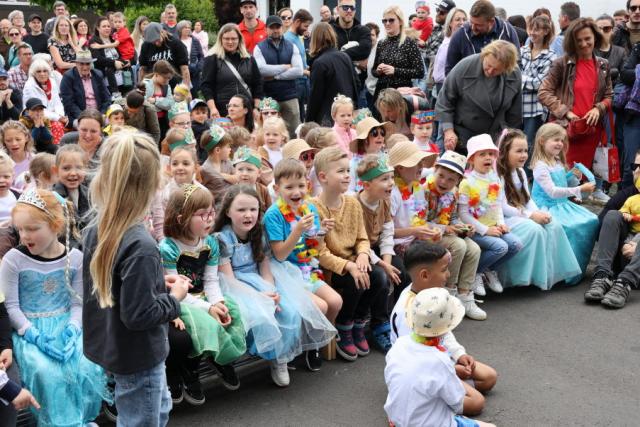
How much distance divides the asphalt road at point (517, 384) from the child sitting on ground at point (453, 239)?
0.82 ft

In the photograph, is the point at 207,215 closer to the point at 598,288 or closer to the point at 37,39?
the point at 598,288

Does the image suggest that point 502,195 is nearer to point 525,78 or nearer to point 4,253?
point 525,78

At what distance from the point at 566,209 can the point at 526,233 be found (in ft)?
2.52

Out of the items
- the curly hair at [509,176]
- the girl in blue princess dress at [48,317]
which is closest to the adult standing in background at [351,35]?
the curly hair at [509,176]

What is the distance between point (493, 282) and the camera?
245 inches

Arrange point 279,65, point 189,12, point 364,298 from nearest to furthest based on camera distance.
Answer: point 364,298
point 279,65
point 189,12

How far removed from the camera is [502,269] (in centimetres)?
628

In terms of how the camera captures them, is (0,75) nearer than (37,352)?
No

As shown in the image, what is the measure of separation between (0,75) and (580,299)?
7236mm

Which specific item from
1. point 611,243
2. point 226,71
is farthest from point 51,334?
point 226,71

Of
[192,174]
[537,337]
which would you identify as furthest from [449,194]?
[192,174]

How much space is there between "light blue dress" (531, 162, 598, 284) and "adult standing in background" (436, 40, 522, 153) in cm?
72

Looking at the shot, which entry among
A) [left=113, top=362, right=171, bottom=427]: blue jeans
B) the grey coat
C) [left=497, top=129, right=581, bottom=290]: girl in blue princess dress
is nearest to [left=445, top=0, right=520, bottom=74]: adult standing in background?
the grey coat

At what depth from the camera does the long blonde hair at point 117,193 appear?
2.89 metres
